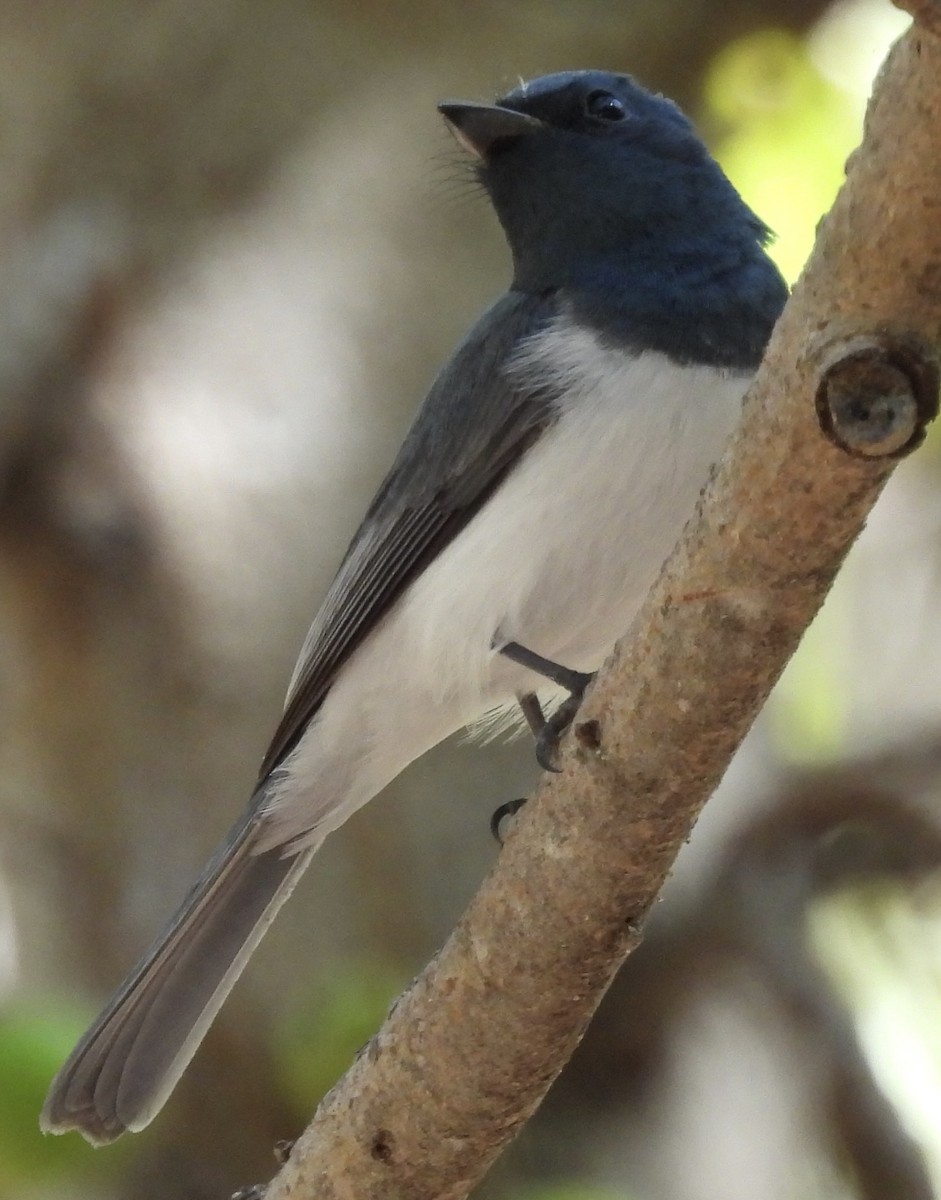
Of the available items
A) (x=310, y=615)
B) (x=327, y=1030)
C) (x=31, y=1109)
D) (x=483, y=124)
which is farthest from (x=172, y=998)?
(x=483, y=124)

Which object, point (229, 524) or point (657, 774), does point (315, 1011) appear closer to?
point (229, 524)

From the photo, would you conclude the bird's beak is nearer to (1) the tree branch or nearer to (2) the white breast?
(2) the white breast

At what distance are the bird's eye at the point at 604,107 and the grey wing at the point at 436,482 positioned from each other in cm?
45

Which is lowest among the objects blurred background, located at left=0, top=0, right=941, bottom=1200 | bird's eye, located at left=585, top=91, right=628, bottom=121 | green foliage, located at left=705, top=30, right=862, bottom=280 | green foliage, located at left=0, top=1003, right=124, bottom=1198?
green foliage, located at left=0, top=1003, right=124, bottom=1198

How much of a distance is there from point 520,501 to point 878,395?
43.5 inches

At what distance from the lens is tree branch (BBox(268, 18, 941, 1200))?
1387 mm

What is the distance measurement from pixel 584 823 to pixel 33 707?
82.9 inches

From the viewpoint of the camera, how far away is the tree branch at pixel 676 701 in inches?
54.6

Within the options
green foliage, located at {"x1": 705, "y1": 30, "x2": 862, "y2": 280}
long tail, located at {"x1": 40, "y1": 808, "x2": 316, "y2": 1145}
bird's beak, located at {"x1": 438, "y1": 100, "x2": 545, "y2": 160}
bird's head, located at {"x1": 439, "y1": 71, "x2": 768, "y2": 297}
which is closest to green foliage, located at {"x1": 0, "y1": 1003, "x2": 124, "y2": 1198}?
long tail, located at {"x1": 40, "y1": 808, "x2": 316, "y2": 1145}

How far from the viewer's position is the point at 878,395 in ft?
4.64

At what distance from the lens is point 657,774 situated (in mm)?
1778

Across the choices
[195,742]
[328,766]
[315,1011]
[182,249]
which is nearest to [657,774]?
[328,766]

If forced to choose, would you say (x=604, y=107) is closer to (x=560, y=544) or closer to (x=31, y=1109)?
(x=560, y=544)

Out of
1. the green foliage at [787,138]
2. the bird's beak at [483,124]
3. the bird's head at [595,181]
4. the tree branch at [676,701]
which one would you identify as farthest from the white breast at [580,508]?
the green foliage at [787,138]
